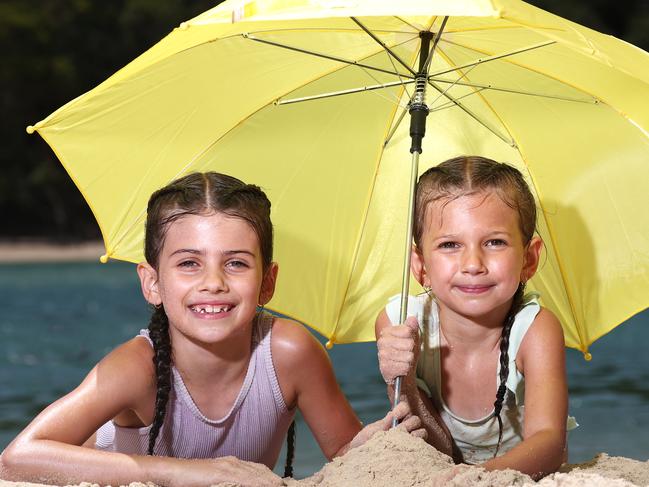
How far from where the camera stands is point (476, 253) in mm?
2703

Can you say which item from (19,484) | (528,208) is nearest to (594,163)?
(528,208)

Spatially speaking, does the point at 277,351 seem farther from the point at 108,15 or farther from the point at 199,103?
the point at 108,15

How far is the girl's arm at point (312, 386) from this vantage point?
2.86 m

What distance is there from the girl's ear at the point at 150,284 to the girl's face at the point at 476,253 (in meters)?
0.81

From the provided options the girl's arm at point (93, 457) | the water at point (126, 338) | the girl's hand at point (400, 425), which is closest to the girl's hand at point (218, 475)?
the girl's arm at point (93, 457)

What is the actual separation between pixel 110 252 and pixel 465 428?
1.28m

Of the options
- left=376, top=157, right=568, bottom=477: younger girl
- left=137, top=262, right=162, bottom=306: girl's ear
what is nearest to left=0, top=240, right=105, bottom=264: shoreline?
left=137, top=262, right=162, bottom=306: girl's ear

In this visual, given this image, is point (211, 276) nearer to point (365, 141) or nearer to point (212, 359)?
point (212, 359)

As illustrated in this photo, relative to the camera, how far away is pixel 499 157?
10.7 feet

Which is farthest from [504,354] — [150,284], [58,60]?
[58,60]

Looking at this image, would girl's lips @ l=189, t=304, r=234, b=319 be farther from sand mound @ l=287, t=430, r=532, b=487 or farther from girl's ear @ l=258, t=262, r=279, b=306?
sand mound @ l=287, t=430, r=532, b=487

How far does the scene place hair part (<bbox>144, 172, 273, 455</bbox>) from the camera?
2717 millimetres

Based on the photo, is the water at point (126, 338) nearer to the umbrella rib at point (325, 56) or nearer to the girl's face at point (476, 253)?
the girl's face at point (476, 253)

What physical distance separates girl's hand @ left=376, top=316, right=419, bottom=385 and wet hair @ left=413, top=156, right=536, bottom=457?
349 millimetres
